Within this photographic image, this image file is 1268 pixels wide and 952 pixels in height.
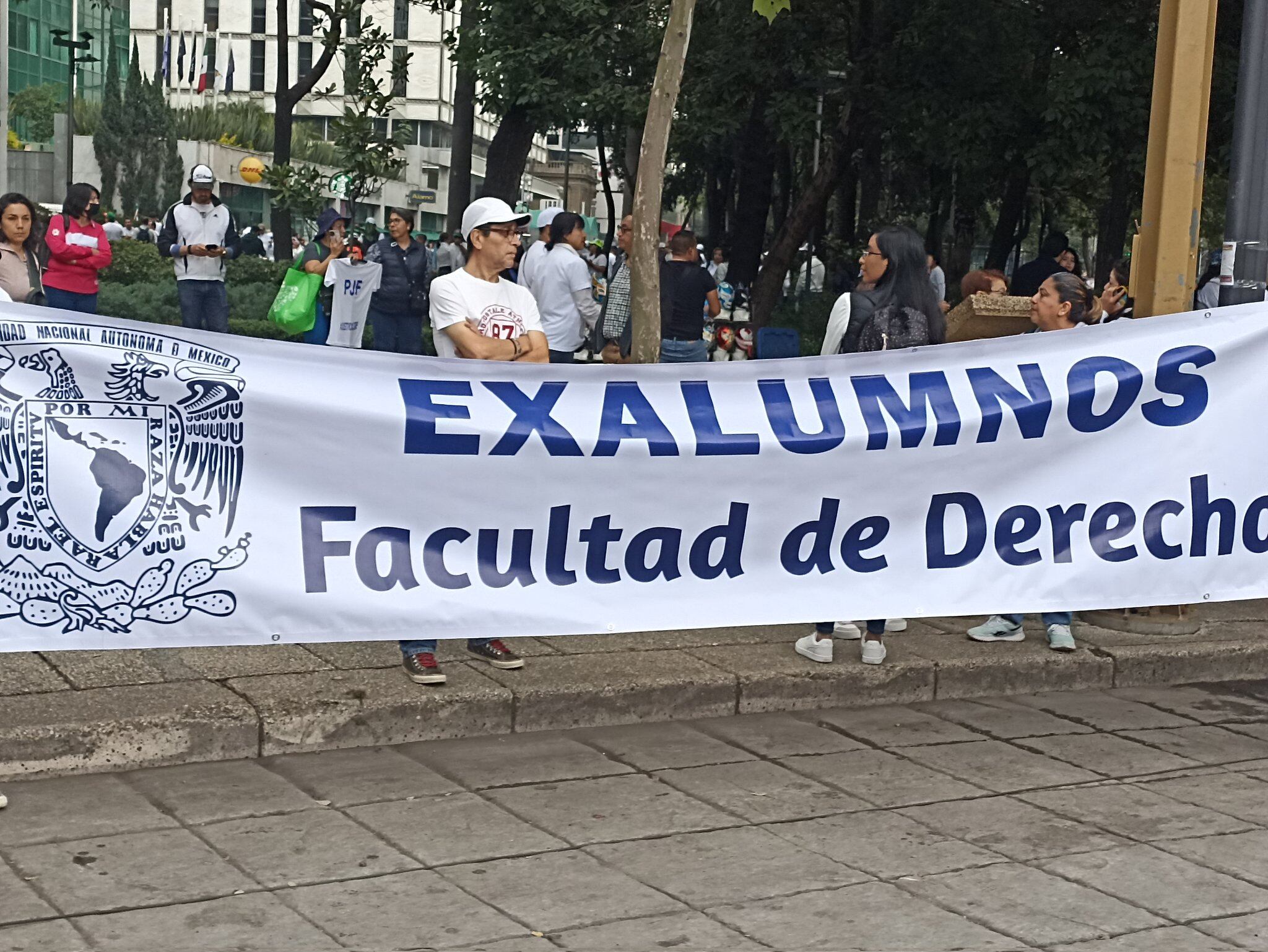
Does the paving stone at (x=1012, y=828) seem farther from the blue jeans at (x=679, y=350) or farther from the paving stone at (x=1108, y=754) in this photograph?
the blue jeans at (x=679, y=350)

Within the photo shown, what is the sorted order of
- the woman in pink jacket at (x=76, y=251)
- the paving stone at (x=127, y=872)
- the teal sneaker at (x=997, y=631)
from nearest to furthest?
the paving stone at (x=127, y=872)
the teal sneaker at (x=997, y=631)
the woman in pink jacket at (x=76, y=251)

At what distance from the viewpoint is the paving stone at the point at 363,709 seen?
5.62m

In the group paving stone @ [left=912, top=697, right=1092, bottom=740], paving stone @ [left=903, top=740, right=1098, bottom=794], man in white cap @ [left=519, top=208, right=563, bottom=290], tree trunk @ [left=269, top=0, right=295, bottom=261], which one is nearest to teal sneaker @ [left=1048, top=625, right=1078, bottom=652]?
paving stone @ [left=912, top=697, right=1092, bottom=740]

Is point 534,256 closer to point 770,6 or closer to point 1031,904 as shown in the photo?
point 770,6

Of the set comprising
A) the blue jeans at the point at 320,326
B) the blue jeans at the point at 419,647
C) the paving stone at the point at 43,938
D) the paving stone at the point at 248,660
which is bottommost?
the paving stone at the point at 43,938

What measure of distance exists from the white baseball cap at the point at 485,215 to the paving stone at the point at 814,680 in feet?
5.99

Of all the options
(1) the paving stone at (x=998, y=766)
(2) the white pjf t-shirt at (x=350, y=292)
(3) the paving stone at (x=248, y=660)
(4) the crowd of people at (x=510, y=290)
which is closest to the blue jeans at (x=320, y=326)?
(4) the crowd of people at (x=510, y=290)

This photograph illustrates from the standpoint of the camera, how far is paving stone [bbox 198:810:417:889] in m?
4.46

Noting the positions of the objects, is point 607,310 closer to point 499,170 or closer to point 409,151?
point 499,170

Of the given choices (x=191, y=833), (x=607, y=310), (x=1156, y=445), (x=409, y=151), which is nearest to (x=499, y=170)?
(x=607, y=310)

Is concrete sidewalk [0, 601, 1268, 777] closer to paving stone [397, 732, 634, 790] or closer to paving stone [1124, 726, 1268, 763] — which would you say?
paving stone [397, 732, 634, 790]

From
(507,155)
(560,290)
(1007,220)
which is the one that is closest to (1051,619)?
(560,290)

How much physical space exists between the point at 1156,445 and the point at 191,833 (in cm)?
381

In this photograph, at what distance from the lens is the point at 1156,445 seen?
654 centimetres
